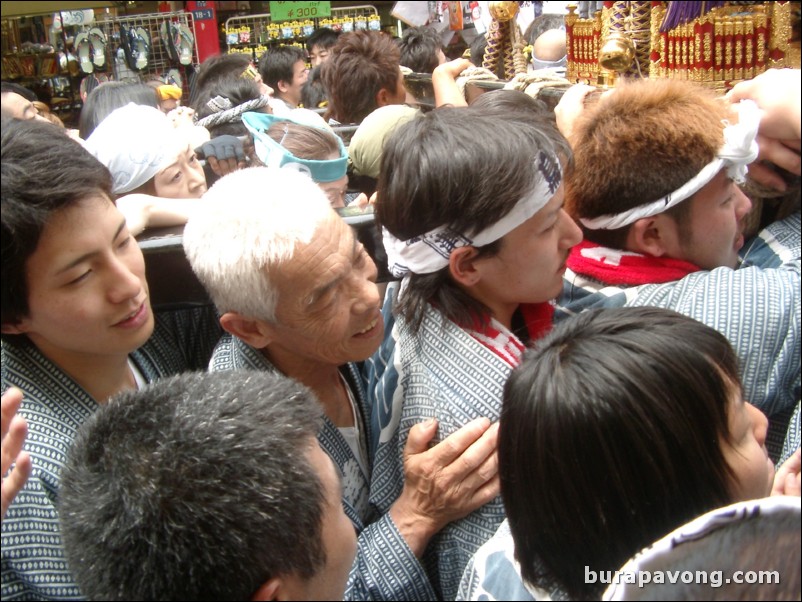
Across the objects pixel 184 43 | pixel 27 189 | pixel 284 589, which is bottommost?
pixel 284 589

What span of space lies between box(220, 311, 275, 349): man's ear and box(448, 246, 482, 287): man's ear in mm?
297

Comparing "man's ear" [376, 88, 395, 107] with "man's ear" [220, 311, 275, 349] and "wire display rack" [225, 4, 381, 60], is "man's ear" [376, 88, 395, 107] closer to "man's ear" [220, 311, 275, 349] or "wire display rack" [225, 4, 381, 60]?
"man's ear" [220, 311, 275, 349]

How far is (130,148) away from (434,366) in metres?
1.14

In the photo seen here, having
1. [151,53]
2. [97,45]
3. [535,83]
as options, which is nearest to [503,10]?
[535,83]

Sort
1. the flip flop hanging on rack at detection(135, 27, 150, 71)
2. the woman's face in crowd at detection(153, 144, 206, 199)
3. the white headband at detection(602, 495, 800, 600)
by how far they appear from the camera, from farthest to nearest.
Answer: the flip flop hanging on rack at detection(135, 27, 150, 71)
the woman's face in crowd at detection(153, 144, 206, 199)
the white headband at detection(602, 495, 800, 600)

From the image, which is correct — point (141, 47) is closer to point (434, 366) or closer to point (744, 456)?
point (434, 366)

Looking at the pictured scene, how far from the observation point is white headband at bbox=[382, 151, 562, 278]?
1.03 metres

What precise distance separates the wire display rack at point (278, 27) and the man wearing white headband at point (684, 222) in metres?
4.89

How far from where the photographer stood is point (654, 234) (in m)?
1.10

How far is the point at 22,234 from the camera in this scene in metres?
0.88

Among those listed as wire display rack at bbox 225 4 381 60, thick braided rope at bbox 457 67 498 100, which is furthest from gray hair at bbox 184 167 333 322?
wire display rack at bbox 225 4 381 60

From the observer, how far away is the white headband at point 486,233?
1034mm

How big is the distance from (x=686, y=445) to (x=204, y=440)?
1.62 ft

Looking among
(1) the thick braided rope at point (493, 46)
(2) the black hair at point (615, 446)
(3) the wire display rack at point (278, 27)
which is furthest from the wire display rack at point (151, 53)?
(2) the black hair at point (615, 446)
